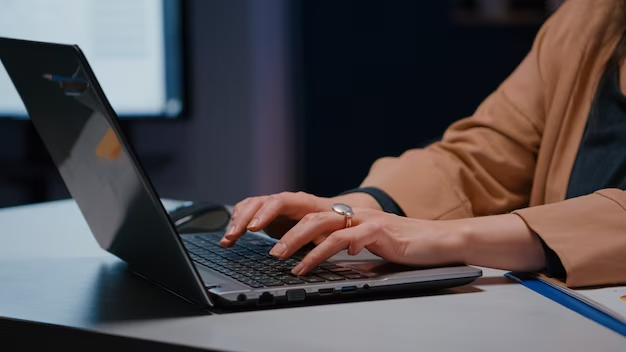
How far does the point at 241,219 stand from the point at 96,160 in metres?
0.18

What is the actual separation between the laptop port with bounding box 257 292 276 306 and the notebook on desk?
0.25m

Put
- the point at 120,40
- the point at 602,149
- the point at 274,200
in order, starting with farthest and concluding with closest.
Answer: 1. the point at 120,40
2. the point at 602,149
3. the point at 274,200

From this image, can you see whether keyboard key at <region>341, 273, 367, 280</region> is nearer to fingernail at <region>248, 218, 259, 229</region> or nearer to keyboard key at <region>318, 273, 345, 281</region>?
keyboard key at <region>318, 273, 345, 281</region>

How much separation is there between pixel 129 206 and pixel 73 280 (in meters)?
0.17

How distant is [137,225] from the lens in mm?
683

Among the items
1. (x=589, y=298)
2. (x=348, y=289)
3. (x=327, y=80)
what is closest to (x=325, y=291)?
(x=348, y=289)

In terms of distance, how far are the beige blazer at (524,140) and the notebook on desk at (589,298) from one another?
0.28 metres

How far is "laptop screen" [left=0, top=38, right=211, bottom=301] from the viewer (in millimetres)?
615

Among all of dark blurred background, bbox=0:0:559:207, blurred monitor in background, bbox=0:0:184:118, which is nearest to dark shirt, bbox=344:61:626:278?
blurred monitor in background, bbox=0:0:184:118

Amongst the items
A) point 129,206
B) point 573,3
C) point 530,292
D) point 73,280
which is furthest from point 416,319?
point 573,3

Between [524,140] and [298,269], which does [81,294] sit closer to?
[298,269]

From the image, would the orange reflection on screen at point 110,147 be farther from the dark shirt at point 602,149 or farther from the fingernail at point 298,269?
the dark shirt at point 602,149

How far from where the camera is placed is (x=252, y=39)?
2.92m

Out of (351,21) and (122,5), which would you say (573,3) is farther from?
(351,21)
